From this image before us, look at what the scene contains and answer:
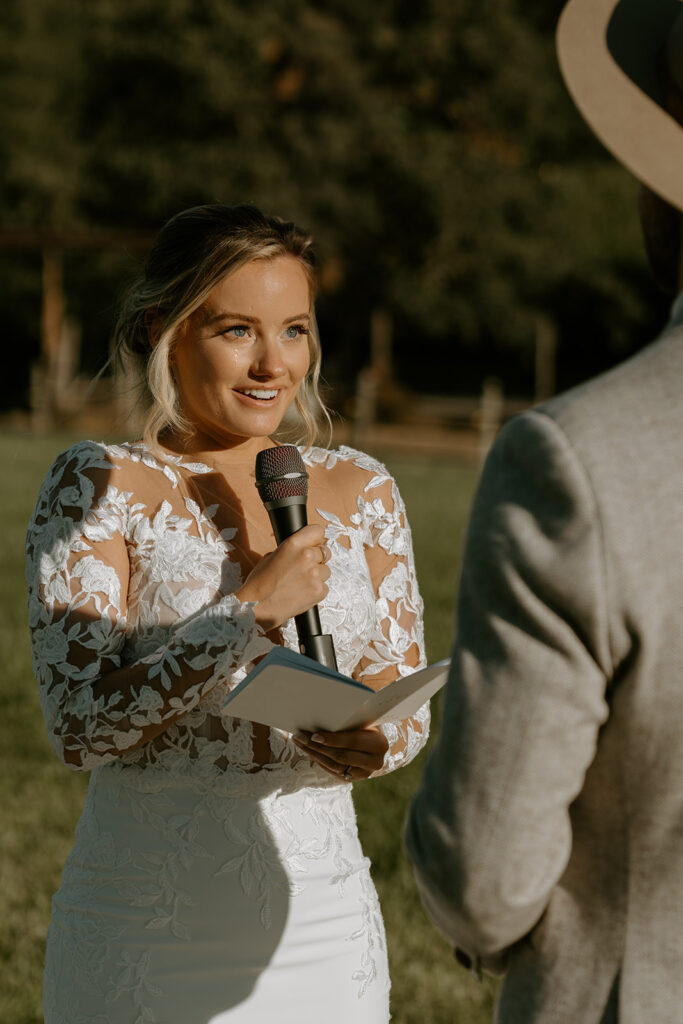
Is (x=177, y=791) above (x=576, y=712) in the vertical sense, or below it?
below

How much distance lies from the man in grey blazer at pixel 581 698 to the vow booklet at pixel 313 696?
0.63 m

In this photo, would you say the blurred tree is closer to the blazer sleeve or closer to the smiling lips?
the smiling lips

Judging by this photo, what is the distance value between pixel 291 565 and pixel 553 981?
1268 mm

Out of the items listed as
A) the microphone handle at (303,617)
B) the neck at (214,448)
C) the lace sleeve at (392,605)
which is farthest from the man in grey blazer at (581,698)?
the neck at (214,448)

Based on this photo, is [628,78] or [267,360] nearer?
[628,78]

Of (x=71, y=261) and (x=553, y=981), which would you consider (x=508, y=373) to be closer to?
(x=71, y=261)

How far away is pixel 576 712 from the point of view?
149cm

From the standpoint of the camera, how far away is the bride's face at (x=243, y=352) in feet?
9.96

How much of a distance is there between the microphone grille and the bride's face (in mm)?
248

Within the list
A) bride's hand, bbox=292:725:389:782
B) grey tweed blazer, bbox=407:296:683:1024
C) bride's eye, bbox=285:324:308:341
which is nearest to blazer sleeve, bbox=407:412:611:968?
grey tweed blazer, bbox=407:296:683:1024

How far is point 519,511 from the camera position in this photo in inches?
59.2

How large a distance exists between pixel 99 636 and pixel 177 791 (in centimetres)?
39

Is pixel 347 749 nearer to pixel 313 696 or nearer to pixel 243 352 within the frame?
pixel 313 696

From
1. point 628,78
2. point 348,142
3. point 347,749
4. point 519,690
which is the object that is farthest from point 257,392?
point 348,142
